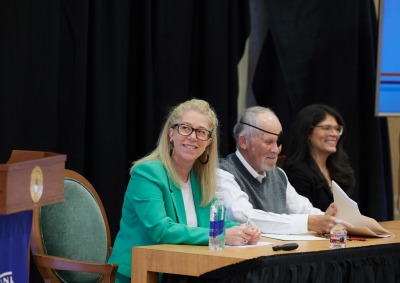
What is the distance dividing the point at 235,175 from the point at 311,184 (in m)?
0.81

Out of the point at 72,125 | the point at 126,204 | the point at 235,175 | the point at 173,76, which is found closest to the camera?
the point at 126,204

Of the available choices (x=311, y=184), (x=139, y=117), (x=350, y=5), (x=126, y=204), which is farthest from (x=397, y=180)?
(x=126, y=204)

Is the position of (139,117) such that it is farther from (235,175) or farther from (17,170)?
(17,170)

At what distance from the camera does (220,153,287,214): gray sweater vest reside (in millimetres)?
4219

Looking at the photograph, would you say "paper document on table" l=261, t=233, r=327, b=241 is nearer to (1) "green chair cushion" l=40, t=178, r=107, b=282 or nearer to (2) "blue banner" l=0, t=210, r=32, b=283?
(1) "green chair cushion" l=40, t=178, r=107, b=282

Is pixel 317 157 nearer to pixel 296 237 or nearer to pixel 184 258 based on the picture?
pixel 296 237

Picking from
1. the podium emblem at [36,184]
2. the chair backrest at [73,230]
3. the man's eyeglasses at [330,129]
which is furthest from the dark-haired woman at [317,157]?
the podium emblem at [36,184]

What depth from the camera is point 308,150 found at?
16.3 feet

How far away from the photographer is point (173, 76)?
5156 millimetres

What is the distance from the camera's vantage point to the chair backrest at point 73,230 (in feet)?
11.9

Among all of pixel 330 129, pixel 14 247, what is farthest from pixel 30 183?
pixel 330 129

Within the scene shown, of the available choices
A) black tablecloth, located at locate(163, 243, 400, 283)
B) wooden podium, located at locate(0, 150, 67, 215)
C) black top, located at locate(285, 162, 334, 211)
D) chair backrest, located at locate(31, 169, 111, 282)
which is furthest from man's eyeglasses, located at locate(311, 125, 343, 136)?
wooden podium, located at locate(0, 150, 67, 215)

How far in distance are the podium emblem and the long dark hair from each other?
2799 millimetres

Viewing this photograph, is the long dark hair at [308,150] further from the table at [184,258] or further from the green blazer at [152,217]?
the table at [184,258]
